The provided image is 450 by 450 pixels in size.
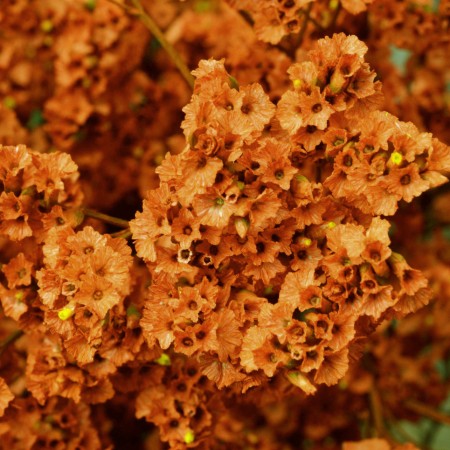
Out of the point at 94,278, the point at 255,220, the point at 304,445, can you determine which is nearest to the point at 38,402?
the point at 94,278

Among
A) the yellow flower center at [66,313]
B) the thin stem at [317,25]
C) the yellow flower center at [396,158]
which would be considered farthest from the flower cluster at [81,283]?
the thin stem at [317,25]

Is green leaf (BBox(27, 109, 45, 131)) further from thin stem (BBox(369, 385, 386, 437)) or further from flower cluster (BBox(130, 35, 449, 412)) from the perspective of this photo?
thin stem (BBox(369, 385, 386, 437))

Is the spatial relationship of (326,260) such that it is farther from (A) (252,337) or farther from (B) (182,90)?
(B) (182,90)

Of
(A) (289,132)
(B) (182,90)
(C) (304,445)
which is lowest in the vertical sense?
(C) (304,445)

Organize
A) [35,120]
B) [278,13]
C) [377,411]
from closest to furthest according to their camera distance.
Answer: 1. [278,13]
2. [377,411]
3. [35,120]

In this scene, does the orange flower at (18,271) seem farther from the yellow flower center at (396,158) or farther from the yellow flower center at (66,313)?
the yellow flower center at (396,158)

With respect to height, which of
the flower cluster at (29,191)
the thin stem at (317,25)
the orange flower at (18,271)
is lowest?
the orange flower at (18,271)

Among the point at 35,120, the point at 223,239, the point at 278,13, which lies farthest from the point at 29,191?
the point at 35,120

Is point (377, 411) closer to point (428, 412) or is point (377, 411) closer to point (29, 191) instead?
point (428, 412)
